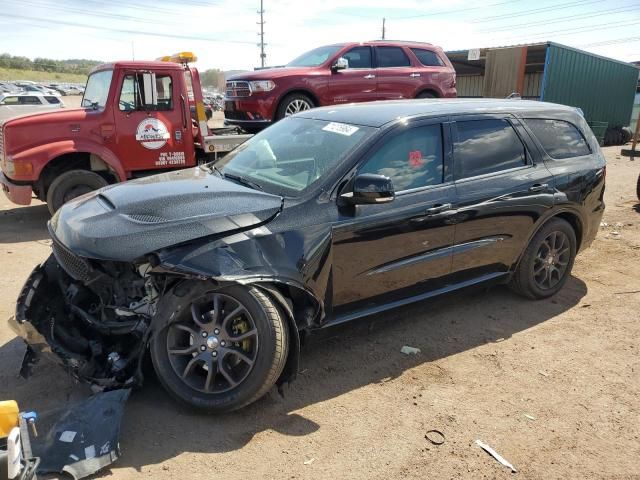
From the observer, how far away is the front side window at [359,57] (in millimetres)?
9828

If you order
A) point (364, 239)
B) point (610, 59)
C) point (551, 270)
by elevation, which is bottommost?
point (551, 270)

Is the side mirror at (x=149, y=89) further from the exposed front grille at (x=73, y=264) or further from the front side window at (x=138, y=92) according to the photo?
the exposed front grille at (x=73, y=264)

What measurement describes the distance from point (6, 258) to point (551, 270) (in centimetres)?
579

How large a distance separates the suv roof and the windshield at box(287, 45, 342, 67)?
5568 mm

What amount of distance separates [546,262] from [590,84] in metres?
17.9

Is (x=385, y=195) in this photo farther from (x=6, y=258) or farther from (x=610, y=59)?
(x=610, y=59)

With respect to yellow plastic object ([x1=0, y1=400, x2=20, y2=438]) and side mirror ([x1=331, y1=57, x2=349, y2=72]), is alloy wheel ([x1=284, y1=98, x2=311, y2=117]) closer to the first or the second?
side mirror ([x1=331, y1=57, x2=349, y2=72])

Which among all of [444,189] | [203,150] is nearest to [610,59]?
[203,150]

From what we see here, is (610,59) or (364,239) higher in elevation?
(610,59)

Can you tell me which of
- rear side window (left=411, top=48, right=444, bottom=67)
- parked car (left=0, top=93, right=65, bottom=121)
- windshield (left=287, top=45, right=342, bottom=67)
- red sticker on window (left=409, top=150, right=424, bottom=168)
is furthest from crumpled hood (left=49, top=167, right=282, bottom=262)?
parked car (left=0, top=93, right=65, bottom=121)

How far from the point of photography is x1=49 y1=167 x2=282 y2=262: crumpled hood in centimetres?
289

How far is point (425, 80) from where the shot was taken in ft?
34.0

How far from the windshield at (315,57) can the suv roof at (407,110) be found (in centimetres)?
557

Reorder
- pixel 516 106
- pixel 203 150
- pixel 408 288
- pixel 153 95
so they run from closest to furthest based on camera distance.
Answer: pixel 408 288
pixel 516 106
pixel 153 95
pixel 203 150
